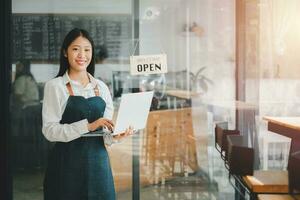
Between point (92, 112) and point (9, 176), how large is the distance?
3.32ft

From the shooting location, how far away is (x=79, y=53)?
2777 mm

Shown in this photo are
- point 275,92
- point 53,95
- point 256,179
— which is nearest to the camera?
point 53,95

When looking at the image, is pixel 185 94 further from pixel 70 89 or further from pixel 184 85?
pixel 70 89

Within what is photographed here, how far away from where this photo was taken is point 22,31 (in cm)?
342

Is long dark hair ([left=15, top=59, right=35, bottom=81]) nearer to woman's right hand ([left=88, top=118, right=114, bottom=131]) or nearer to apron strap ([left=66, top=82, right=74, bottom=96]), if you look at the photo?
apron strap ([left=66, top=82, right=74, bottom=96])

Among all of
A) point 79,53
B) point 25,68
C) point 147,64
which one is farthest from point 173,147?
point 79,53

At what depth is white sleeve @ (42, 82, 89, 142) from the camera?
272 cm

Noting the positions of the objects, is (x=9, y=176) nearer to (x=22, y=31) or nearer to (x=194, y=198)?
(x=22, y=31)

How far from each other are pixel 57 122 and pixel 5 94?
0.79m

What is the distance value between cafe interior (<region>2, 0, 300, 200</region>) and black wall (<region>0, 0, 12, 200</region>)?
0.22 feet

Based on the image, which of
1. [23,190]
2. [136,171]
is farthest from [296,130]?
[23,190]

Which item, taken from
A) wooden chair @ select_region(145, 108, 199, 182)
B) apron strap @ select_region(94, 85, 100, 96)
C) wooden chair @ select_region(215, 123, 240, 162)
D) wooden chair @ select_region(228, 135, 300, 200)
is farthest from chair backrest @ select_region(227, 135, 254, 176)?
apron strap @ select_region(94, 85, 100, 96)

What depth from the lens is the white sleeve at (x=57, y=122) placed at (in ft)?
8.94

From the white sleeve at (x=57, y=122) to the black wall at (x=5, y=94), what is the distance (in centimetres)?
65
